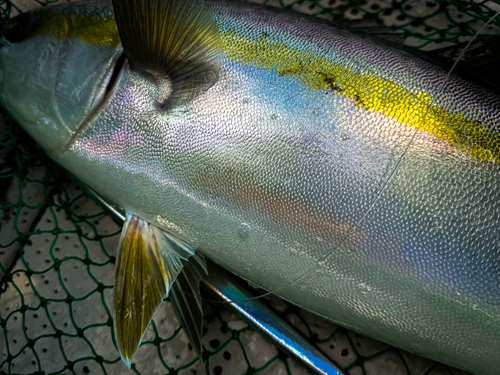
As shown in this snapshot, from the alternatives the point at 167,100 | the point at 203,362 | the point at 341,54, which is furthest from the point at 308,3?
the point at 203,362

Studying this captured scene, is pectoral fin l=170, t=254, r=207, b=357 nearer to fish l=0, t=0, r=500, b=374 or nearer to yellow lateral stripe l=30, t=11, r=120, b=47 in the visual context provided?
fish l=0, t=0, r=500, b=374

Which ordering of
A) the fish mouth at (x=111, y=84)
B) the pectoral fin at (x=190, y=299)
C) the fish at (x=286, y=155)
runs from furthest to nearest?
the pectoral fin at (x=190, y=299)
the fish mouth at (x=111, y=84)
the fish at (x=286, y=155)

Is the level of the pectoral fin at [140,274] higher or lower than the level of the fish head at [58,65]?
lower

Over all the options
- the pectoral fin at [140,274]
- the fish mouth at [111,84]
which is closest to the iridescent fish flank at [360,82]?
the fish mouth at [111,84]

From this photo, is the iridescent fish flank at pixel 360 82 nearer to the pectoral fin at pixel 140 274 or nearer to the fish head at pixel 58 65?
the fish head at pixel 58 65

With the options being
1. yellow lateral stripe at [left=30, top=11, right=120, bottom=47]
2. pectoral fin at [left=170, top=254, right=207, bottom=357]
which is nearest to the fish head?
yellow lateral stripe at [left=30, top=11, right=120, bottom=47]

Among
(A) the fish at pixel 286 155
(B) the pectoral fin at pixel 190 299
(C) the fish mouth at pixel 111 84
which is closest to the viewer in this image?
(A) the fish at pixel 286 155
